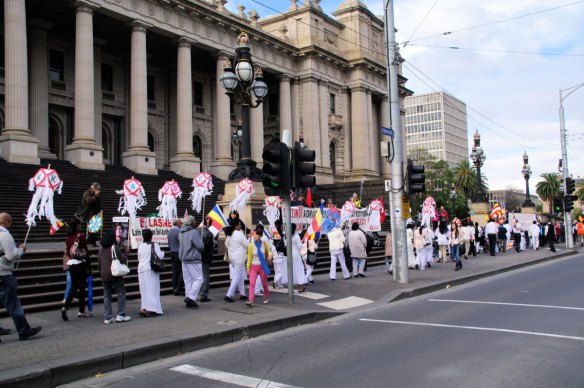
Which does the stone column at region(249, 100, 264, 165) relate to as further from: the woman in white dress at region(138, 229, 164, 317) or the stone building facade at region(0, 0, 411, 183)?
the woman in white dress at region(138, 229, 164, 317)

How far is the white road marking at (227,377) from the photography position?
20.3ft

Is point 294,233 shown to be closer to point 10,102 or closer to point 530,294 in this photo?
point 530,294

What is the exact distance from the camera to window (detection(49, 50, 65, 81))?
110ft

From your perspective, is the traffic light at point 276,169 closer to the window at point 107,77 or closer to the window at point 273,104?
the window at point 107,77

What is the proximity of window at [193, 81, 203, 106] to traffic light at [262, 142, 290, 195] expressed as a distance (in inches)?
1269

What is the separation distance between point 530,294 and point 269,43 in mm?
33267

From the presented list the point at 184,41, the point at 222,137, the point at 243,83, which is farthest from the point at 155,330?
the point at 222,137

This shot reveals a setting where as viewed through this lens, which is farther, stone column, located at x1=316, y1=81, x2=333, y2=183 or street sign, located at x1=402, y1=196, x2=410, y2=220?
stone column, located at x1=316, y1=81, x2=333, y2=183

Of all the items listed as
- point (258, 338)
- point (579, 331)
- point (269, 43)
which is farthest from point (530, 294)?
point (269, 43)

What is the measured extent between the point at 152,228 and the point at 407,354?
9093mm

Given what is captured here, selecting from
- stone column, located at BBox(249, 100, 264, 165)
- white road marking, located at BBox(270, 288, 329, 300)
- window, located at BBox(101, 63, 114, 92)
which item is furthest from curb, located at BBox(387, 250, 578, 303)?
window, located at BBox(101, 63, 114, 92)

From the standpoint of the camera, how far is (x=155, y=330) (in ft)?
29.7

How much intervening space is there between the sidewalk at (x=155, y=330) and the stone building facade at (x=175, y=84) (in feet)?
57.6

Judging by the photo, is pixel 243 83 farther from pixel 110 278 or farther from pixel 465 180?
pixel 465 180
